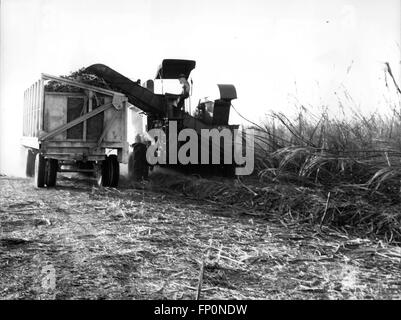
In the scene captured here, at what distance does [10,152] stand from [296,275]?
12.9m

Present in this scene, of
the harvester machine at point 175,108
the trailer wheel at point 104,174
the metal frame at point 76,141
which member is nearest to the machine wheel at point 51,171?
the metal frame at point 76,141

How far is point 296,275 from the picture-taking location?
3.48m

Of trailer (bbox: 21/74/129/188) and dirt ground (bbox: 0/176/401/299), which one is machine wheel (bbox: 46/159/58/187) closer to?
trailer (bbox: 21/74/129/188)

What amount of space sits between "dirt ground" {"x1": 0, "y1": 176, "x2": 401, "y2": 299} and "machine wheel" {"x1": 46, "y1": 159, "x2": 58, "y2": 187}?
278cm

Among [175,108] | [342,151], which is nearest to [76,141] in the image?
[175,108]

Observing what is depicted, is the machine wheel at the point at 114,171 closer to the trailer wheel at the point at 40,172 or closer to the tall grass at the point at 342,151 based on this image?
the trailer wheel at the point at 40,172

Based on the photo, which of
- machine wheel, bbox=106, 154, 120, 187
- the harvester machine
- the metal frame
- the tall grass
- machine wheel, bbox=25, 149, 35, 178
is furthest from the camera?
machine wheel, bbox=25, 149, 35, 178

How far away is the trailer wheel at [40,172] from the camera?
8773 mm

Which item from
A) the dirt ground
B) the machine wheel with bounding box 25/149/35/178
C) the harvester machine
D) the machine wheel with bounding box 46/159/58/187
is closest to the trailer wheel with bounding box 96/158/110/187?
the machine wheel with bounding box 46/159/58/187

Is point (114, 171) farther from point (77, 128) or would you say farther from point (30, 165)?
point (30, 165)

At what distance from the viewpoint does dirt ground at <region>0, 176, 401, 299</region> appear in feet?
10.4

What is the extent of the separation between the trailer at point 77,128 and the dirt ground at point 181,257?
2.78m

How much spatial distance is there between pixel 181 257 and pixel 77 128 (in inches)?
220
